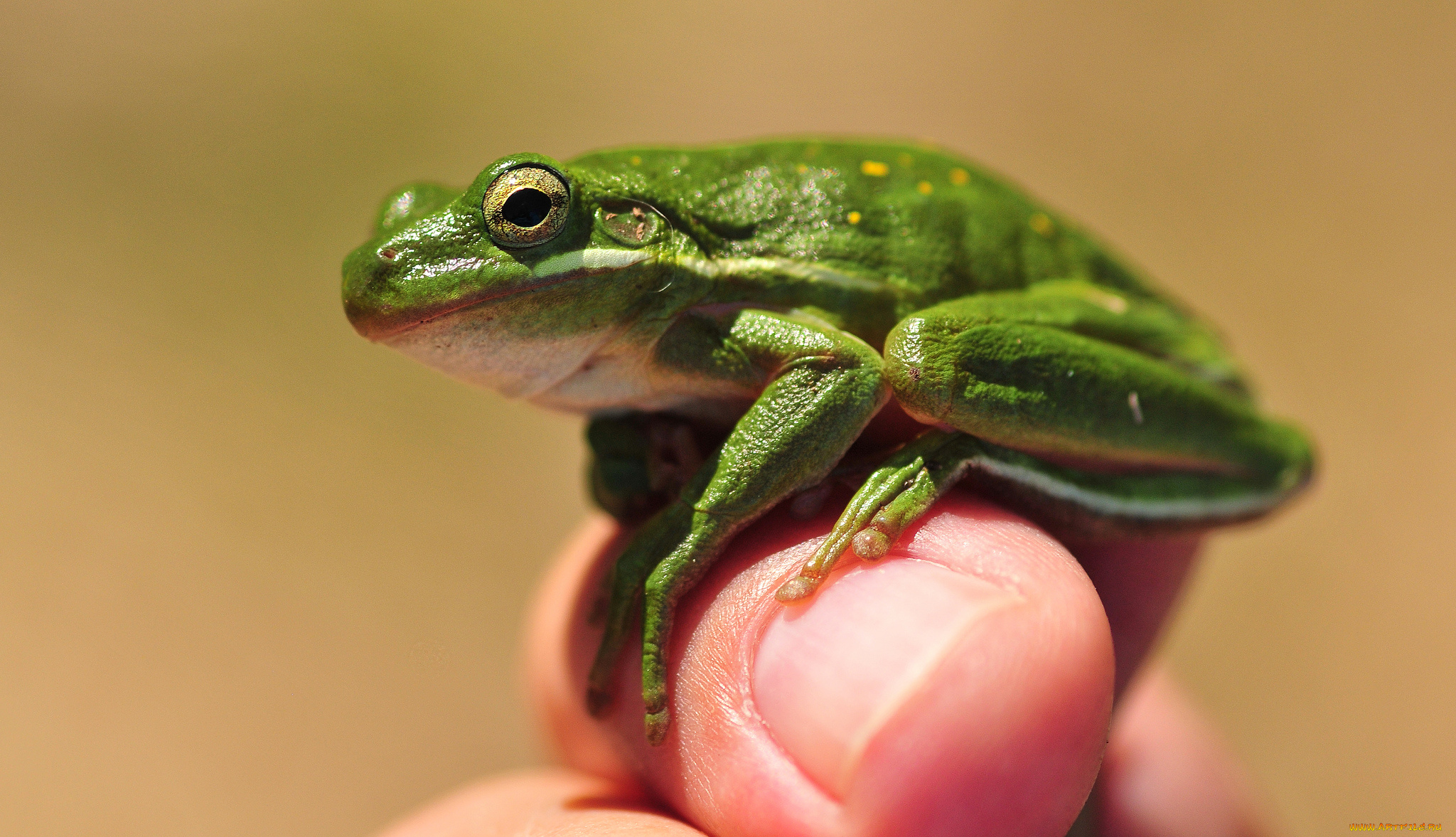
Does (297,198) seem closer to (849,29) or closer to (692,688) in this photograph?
(849,29)

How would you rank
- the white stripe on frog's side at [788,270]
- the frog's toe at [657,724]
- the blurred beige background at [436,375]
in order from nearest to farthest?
the frog's toe at [657,724] → the white stripe on frog's side at [788,270] → the blurred beige background at [436,375]

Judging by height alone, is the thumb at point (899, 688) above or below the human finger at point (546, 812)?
above

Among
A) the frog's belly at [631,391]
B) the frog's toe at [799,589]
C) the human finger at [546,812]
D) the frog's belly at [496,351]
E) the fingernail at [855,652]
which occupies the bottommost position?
the human finger at [546,812]

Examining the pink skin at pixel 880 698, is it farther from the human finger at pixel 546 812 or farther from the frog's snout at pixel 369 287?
the frog's snout at pixel 369 287

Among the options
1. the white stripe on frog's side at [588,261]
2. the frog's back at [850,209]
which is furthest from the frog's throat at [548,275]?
the frog's back at [850,209]

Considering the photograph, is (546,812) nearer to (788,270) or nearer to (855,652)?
(855,652)

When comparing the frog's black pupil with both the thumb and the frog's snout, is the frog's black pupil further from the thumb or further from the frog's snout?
the thumb

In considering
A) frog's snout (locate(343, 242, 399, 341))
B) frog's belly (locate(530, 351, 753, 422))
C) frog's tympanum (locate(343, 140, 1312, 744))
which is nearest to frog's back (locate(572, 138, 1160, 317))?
frog's tympanum (locate(343, 140, 1312, 744))
